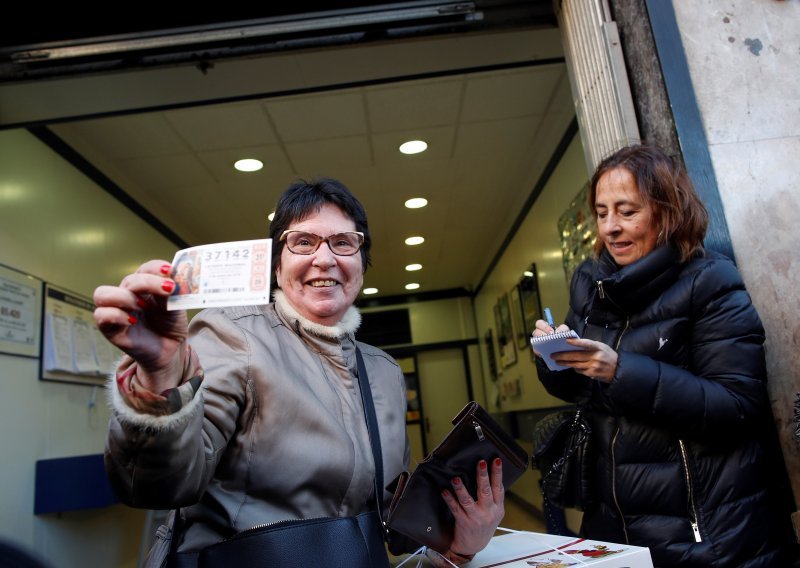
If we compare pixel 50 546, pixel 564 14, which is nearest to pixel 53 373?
pixel 50 546

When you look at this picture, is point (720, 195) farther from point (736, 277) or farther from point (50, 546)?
point (50, 546)

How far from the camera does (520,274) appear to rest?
688 centimetres

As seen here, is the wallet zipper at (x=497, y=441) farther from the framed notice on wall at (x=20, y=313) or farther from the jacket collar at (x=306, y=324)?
the framed notice on wall at (x=20, y=313)

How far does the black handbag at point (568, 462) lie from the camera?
63.2 inches

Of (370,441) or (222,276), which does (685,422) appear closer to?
(370,441)

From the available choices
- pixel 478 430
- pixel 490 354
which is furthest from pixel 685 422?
pixel 490 354

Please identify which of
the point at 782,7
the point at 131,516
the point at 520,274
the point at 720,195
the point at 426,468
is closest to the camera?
the point at 426,468

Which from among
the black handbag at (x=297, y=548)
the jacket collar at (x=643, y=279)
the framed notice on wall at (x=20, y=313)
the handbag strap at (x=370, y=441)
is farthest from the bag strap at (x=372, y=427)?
the framed notice on wall at (x=20, y=313)

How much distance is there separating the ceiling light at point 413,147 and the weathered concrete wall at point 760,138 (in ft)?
9.21

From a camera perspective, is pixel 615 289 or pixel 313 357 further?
pixel 615 289

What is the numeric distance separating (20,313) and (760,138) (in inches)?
147

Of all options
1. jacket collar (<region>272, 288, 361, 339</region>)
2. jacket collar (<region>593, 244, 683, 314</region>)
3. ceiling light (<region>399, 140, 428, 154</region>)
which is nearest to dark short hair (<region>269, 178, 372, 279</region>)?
jacket collar (<region>272, 288, 361, 339</region>)

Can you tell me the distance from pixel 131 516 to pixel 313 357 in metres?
4.38

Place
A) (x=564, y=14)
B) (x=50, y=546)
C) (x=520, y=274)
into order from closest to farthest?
(x=564, y=14), (x=50, y=546), (x=520, y=274)
